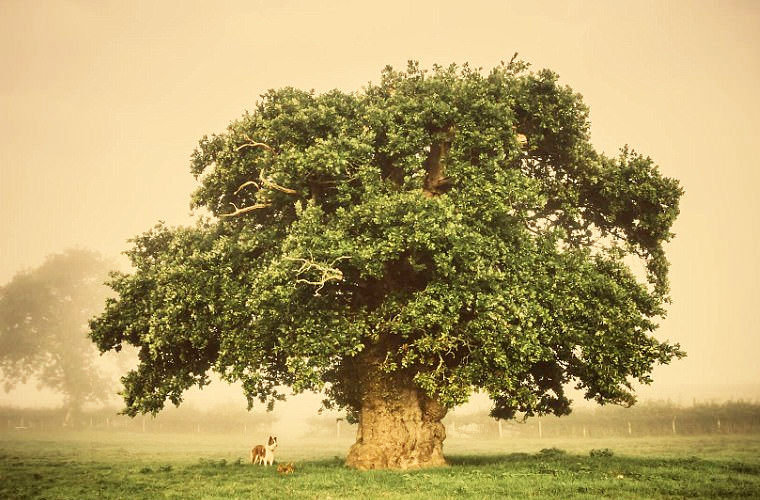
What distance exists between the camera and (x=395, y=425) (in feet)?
87.6

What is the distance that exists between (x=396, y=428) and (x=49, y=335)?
297 ft

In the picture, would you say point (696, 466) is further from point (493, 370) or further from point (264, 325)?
point (264, 325)

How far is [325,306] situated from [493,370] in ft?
27.4

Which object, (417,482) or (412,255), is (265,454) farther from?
(412,255)

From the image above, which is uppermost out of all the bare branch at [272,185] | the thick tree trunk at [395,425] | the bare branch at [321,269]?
the bare branch at [272,185]

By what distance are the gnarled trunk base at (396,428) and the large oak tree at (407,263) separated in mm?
86

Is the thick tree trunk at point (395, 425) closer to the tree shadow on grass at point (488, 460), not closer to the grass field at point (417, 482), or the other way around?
the grass field at point (417, 482)

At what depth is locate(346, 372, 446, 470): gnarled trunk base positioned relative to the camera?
26094 mm

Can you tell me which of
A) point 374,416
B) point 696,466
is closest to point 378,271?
point 374,416

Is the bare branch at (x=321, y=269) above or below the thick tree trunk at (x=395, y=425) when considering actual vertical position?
above

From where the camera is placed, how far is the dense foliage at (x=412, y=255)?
22922 mm

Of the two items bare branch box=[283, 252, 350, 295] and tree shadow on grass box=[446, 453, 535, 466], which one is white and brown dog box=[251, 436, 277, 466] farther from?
bare branch box=[283, 252, 350, 295]

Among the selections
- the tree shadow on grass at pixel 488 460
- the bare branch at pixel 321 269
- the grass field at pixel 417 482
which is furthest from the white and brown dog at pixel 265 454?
the bare branch at pixel 321 269

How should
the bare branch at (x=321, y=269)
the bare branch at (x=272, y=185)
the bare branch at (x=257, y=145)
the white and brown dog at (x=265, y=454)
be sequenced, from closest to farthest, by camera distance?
the bare branch at (x=321, y=269)
the bare branch at (x=272, y=185)
the bare branch at (x=257, y=145)
the white and brown dog at (x=265, y=454)
